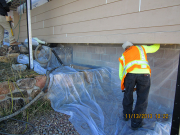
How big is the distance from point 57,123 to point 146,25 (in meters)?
2.48

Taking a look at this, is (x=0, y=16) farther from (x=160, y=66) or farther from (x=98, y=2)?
(x=160, y=66)

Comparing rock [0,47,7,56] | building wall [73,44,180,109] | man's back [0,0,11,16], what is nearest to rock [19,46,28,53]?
rock [0,47,7,56]

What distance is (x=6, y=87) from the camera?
→ 2672 millimetres

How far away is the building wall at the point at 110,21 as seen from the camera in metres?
2.36

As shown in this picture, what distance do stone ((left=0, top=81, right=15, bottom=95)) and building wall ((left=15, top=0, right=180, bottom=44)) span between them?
2.11 meters

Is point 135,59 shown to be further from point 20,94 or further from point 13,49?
point 13,49

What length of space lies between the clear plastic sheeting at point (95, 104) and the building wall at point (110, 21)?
1071mm

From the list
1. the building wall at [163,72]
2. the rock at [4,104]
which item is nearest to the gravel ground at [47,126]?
the rock at [4,104]

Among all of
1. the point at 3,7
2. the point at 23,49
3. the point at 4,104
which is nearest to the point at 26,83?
the point at 4,104

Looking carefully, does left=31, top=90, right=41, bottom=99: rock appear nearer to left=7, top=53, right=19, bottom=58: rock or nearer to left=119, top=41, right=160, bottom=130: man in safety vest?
left=119, top=41, right=160, bottom=130: man in safety vest

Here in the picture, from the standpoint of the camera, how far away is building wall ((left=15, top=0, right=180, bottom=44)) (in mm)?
2355

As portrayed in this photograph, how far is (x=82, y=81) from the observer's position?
334 centimetres

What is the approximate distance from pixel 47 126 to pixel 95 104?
1129 millimetres

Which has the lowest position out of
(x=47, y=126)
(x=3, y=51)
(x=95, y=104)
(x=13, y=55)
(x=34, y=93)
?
(x=47, y=126)
